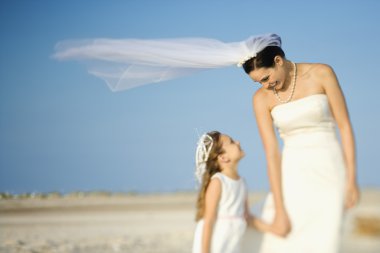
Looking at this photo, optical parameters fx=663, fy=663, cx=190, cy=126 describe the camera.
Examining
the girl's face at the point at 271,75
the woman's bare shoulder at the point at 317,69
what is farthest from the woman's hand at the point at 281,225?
the woman's bare shoulder at the point at 317,69

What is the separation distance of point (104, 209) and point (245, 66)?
20.4 metres

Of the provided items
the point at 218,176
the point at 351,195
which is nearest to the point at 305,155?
the point at 351,195

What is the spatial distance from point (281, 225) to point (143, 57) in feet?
5.93

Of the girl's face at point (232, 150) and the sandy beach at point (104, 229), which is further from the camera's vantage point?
the sandy beach at point (104, 229)

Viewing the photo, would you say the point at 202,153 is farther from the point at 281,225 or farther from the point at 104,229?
the point at 104,229

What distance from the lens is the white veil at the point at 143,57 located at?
523 cm

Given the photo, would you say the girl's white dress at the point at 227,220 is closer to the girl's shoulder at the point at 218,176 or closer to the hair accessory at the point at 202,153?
the girl's shoulder at the point at 218,176

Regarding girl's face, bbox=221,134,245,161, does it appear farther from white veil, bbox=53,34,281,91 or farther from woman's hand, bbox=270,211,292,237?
white veil, bbox=53,34,281,91

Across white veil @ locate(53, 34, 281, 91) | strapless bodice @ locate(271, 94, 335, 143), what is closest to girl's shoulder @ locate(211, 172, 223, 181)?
strapless bodice @ locate(271, 94, 335, 143)

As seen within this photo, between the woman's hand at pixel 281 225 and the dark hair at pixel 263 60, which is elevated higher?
the dark hair at pixel 263 60

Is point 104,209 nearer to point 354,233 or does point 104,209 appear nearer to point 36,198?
point 36,198

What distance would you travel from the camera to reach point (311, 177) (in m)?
4.77

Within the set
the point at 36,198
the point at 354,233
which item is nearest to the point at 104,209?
the point at 36,198

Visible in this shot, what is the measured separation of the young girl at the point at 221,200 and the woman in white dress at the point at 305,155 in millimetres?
217
